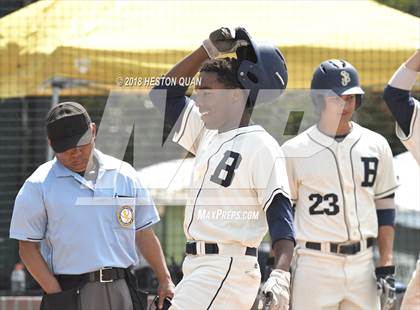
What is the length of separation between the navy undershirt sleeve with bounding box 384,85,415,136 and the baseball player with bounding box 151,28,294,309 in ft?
3.43

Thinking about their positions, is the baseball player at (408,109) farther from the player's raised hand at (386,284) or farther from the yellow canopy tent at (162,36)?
the yellow canopy tent at (162,36)

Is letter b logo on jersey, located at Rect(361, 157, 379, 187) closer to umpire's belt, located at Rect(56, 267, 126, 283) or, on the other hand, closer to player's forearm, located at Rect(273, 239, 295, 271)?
umpire's belt, located at Rect(56, 267, 126, 283)

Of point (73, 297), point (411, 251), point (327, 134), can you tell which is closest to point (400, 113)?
point (327, 134)

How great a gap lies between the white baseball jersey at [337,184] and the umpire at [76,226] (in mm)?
1084

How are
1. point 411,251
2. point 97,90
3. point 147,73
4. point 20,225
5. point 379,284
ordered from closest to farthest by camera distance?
point 20,225
point 379,284
point 147,73
point 97,90
point 411,251

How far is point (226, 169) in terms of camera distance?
182 inches

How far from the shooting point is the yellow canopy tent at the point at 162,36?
7.59m

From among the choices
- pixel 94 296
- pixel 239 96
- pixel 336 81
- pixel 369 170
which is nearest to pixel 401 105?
pixel 369 170

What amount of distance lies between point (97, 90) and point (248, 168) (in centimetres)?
477

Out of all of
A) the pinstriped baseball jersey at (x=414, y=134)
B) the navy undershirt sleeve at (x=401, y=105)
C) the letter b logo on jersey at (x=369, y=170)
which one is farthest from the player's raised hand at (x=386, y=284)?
the navy undershirt sleeve at (x=401, y=105)

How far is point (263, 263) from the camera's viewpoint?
307 inches

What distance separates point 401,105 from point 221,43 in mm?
1317

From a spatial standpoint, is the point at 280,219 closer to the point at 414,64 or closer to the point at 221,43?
the point at 221,43

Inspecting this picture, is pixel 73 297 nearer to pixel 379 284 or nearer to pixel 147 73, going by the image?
pixel 379 284
